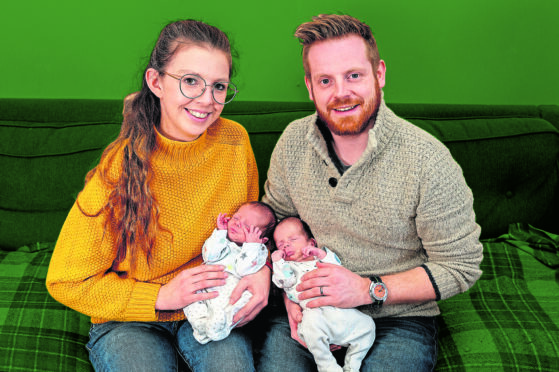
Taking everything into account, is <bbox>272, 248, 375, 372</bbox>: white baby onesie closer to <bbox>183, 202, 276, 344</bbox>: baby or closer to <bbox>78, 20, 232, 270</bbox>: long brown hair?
<bbox>183, 202, 276, 344</bbox>: baby

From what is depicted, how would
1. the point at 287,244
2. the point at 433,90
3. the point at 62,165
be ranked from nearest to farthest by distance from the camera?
the point at 287,244 → the point at 62,165 → the point at 433,90

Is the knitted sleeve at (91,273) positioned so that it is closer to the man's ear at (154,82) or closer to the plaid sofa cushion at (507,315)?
the man's ear at (154,82)

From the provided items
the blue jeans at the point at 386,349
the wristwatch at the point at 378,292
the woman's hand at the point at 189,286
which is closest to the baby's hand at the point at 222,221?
the woman's hand at the point at 189,286

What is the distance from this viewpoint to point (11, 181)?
2.12m

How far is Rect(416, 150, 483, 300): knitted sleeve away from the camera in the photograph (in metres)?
1.48

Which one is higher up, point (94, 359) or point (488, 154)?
point (488, 154)

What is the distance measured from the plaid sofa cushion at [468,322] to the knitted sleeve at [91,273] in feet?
0.68

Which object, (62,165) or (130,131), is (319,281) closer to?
(130,131)

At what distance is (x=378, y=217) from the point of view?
5.12ft

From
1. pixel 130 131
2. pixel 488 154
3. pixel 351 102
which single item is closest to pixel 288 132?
pixel 351 102

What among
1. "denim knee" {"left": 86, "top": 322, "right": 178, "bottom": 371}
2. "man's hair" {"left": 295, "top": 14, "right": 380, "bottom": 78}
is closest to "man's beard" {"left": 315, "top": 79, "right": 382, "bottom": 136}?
"man's hair" {"left": 295, "top": 14, "right": 380, "bottom": 78}

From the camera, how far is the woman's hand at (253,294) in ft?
5.05

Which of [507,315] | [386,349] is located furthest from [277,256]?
[507,315]

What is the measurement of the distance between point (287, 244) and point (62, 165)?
1049 mm
